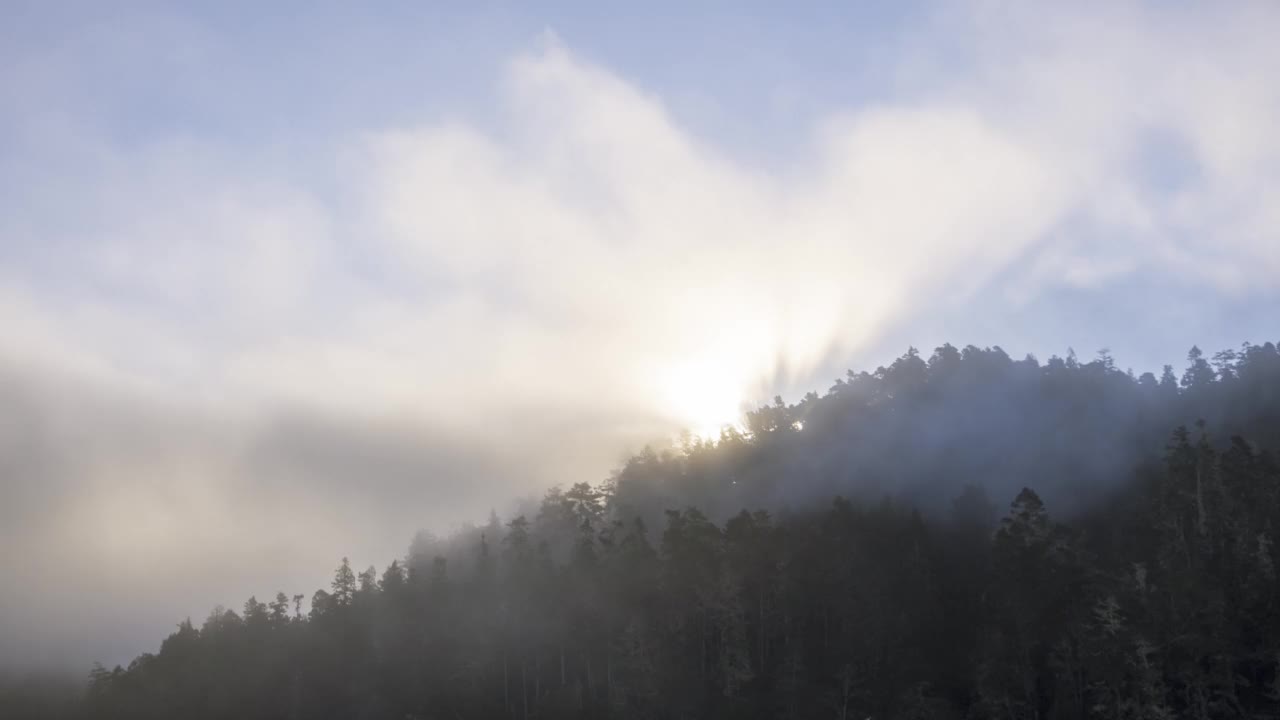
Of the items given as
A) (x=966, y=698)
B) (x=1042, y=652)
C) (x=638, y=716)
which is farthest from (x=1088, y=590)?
(x=638, y=716)

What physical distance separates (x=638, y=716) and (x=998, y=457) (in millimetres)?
91135

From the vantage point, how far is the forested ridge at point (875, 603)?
380 feet

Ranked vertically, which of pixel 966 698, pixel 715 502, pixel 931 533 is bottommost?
pixel 966 698

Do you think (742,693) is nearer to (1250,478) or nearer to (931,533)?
(931,533)

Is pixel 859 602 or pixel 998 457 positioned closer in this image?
pixel 859 602

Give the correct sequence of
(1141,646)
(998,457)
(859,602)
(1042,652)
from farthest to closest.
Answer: (998,457) < (859,602) < (1042,652) < (1141,646)

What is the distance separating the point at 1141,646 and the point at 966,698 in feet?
72.9

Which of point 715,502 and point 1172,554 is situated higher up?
point 715,502

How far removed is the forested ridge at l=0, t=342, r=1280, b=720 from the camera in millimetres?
115875

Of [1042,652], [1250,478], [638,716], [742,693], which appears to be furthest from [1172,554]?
[638,716]

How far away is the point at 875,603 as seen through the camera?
5443 inches

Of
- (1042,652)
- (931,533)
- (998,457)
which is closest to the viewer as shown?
(1042,652)

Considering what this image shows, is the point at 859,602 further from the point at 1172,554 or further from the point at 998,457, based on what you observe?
the point at 998,457

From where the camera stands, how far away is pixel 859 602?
5468 inches
